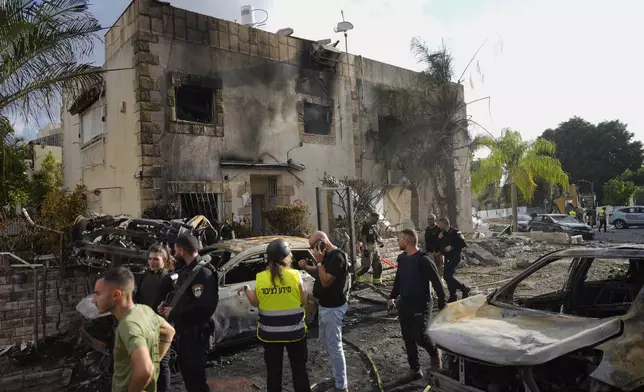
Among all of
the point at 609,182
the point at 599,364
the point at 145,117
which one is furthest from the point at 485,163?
the point at 609,182

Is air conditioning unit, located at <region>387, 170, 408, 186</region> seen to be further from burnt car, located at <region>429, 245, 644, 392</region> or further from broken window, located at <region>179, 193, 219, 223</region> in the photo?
burnt car, located at <region>429, 245, 644, 392</region>

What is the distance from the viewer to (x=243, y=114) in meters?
12.0

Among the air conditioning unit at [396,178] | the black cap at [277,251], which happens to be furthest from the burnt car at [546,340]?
the air conditioning unit at [396,178]

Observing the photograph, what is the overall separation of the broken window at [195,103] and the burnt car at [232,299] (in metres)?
5.79

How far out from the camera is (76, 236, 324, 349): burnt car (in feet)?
16.1

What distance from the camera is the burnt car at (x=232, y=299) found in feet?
16.1

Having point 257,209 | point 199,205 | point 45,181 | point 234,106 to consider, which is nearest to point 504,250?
point 257,209

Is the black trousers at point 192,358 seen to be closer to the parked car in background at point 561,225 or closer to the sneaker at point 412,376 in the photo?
the sneaker at point 412,376

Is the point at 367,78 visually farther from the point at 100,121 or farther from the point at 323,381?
the point at 323,381

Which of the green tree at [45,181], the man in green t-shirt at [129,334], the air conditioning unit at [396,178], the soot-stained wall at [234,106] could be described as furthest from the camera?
the green tree at [45,181]

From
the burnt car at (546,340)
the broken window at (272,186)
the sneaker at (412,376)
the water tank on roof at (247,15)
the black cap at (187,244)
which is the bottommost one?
the sneaker at (412,376)

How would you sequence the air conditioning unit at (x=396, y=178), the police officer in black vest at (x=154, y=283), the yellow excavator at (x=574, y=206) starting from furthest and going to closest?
the yellow excavator at (x=574, y=206), the air conditioning unit at (x=396, y=178), the police officer in black vest at (x=154, y=283)

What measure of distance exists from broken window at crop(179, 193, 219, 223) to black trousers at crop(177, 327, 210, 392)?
23.4ft

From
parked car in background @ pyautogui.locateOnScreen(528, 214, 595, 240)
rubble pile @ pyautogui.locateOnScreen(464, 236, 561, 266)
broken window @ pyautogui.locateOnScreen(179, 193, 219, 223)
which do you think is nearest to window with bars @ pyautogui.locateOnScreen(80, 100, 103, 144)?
broken window @ pyautogui.locateOnScreen(179, 193, 219, 223)
